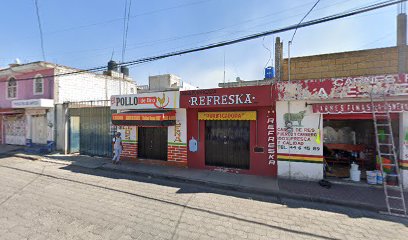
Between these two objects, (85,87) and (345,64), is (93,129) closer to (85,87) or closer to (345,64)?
(85,87)

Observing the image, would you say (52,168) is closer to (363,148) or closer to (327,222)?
(327,222)

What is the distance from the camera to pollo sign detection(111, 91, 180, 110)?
9.16 metres

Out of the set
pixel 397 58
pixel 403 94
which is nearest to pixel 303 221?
pixel 403 94

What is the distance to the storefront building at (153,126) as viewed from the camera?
9161 millimetres

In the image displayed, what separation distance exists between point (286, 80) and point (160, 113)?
5.39 meters

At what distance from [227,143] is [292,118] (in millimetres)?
A: 2837

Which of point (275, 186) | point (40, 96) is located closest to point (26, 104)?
point (40, 96)

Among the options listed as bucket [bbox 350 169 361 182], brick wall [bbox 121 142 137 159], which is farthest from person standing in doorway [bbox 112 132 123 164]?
bucket [bbox 350 169 361 182]

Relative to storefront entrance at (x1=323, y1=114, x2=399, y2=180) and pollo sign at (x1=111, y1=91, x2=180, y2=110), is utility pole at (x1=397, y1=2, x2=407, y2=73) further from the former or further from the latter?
pollo sign at (x1=111, y1=91, x2=180, y2=110)

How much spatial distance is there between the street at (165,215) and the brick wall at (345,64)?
458cm

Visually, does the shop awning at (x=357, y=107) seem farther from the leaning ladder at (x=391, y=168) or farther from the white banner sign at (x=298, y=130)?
the white banner sign at (x=298, y=130)

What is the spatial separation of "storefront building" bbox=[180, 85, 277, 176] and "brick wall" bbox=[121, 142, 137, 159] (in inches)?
121

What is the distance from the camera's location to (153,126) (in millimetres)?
9266

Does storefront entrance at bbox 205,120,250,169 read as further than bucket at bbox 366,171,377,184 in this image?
Yes
